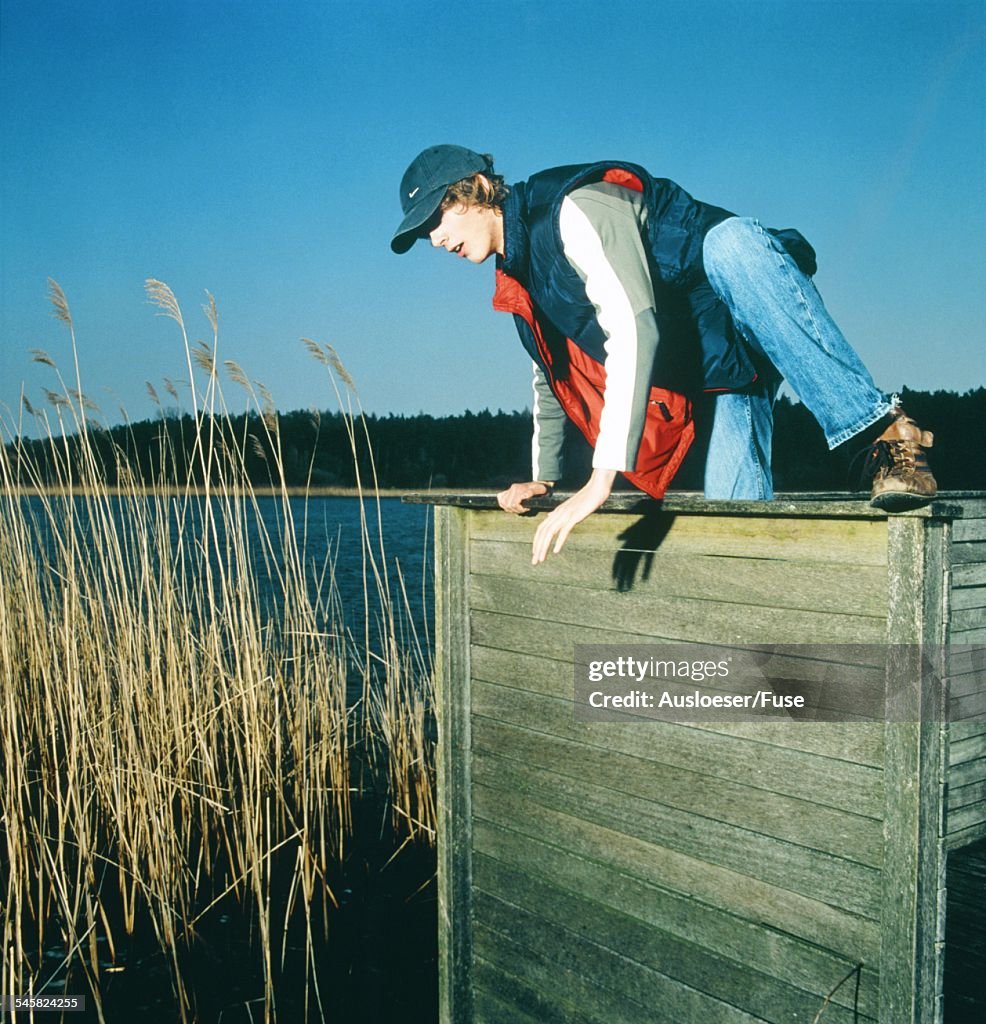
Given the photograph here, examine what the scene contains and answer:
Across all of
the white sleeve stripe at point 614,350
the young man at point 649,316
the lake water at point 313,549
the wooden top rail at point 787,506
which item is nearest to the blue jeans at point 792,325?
the young man at point 649,316

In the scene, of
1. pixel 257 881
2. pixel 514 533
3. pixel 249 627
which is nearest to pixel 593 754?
pixel 514 533

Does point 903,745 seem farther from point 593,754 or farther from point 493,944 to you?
point 493,944

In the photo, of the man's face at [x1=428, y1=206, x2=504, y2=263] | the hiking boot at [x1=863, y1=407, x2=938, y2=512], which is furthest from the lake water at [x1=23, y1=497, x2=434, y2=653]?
the hiking boot at [x1=863, y1=407, x2=938, y2=512]

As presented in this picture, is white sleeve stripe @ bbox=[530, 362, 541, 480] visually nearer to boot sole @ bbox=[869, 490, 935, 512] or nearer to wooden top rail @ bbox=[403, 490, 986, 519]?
wooden top rail @ bbox=[403, 490, 986, 519]

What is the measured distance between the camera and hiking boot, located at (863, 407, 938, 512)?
1415mm

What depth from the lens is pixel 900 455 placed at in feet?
4.98

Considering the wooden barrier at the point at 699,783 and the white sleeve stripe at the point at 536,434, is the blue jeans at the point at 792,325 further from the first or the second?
the white sleeve stripe at the point at 536,434

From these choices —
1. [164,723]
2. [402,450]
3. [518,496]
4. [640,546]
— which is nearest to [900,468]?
[640,546]

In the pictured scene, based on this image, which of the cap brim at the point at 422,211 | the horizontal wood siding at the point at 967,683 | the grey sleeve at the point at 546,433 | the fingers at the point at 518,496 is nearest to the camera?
the horizontal wood siding at the point at 967,683

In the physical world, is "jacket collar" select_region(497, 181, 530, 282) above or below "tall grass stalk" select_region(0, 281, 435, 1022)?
above

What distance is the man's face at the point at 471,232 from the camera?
1913 millimetres

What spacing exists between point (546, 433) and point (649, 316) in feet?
2.41

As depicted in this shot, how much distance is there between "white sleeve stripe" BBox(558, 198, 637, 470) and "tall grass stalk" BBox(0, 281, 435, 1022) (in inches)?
72.4

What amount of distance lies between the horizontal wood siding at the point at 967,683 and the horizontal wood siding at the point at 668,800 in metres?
0.37
